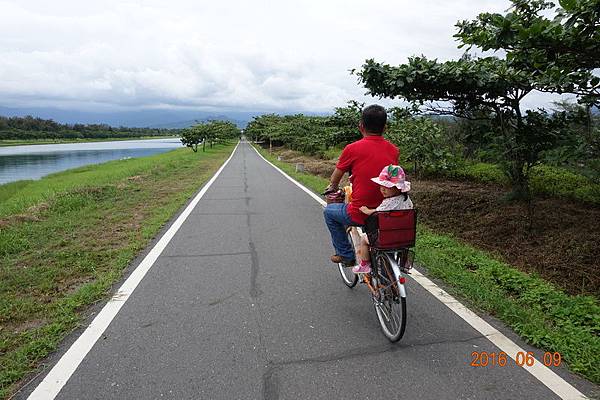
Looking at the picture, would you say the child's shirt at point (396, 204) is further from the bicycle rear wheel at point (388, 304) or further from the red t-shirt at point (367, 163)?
the bicycle rear wheel at point (388, 304)

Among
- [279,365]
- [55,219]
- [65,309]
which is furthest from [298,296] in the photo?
[55,219]

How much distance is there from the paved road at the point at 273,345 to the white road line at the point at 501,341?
0.07 metres

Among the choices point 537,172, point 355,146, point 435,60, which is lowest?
point 537,172

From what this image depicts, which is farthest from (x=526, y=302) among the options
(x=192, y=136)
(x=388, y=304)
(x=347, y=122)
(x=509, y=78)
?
(x=192, y=136)

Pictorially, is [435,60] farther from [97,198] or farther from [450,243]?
[97,198]

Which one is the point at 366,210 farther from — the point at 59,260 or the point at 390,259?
the point at 59,260

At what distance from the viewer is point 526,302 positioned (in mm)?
3760

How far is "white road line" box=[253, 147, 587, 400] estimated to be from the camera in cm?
249

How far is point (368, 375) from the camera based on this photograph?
2.68 meters

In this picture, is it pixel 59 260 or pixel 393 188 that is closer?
pixel 393 188

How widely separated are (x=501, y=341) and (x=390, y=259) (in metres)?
1.11

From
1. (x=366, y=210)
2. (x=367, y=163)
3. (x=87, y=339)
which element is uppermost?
(x=367, y=163)

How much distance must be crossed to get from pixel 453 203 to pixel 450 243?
2757 mm
